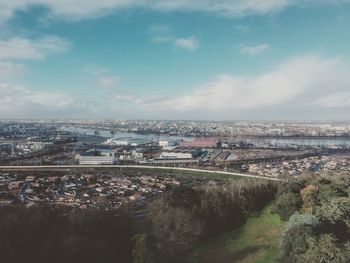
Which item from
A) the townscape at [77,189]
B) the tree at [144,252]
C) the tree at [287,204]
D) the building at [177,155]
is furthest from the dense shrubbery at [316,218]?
the building at [177,155]

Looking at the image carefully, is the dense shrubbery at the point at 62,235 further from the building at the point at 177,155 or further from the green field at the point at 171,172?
the building at the point at 177,155

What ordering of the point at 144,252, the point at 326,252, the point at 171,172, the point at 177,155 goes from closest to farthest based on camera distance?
the point at 326,252 < the point at 144,252 < the point at 171,172 < the point at 177,155

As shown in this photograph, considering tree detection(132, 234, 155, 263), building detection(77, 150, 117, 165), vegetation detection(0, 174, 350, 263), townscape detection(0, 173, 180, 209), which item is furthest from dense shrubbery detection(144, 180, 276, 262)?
building detection(77, 150, 117, 165)

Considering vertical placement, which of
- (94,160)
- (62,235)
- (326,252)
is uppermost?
(326,252)

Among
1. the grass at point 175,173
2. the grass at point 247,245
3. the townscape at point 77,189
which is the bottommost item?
the grass at point 175,173

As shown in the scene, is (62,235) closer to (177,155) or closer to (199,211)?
(199,211)

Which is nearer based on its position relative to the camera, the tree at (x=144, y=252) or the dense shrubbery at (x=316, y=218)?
the dense shrubbery at (x=316, y=218)

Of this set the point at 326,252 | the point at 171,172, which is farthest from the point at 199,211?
the point at 171,172

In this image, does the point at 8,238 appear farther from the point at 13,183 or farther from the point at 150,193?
the point at 13,183
